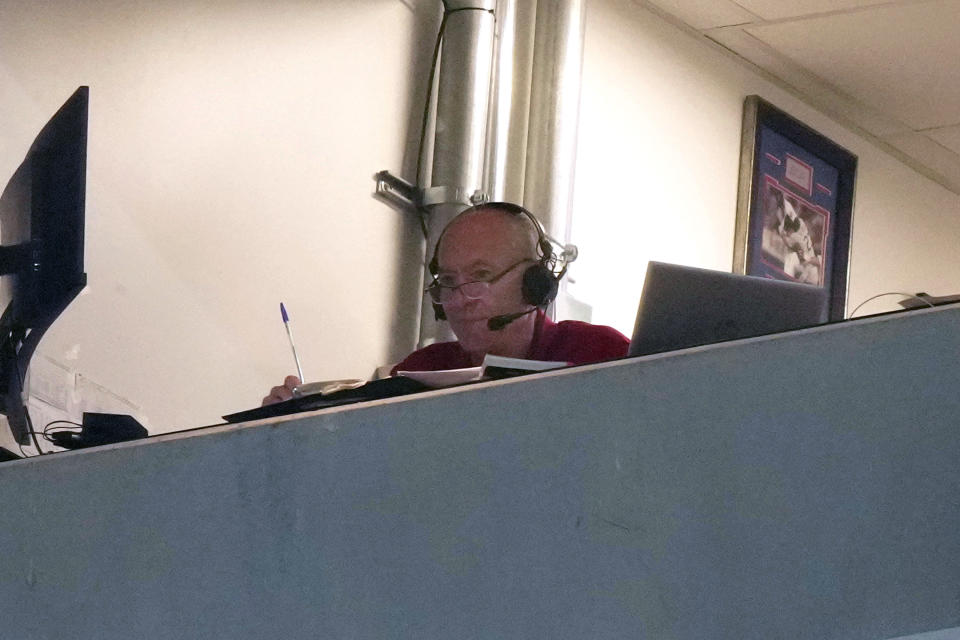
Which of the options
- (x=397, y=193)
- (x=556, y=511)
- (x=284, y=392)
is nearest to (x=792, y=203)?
(x=397, y=193)

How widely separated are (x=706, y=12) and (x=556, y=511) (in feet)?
9.93

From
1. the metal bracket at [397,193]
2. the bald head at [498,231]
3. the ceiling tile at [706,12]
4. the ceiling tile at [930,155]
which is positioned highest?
the ceiling tile at [706,12]

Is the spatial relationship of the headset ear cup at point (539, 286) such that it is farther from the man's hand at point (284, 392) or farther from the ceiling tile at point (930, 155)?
the ceiling tile at point (930, 155)

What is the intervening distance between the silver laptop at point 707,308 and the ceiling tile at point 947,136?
Answer: 3401 mm

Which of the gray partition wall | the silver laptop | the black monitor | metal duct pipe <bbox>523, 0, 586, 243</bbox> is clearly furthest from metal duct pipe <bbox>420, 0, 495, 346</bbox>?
the gray partition wall

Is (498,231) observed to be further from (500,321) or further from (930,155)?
(930,155)

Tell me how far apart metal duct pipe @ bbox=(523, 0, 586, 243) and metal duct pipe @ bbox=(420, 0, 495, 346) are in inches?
7.3

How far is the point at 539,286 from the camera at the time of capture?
2.11m

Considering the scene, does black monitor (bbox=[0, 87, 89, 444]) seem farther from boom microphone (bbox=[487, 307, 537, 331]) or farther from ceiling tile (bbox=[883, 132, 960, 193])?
ceiling tile (bbox=[883, 132, 960, 193])

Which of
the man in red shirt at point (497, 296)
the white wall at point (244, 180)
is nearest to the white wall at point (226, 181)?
the white wall at point (244, 180)

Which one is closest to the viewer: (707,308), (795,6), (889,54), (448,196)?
(707,308)

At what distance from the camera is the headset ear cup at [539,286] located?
6.89 ft

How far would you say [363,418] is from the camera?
3.36 ft

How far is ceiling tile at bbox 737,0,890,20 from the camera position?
3615 millimetres
